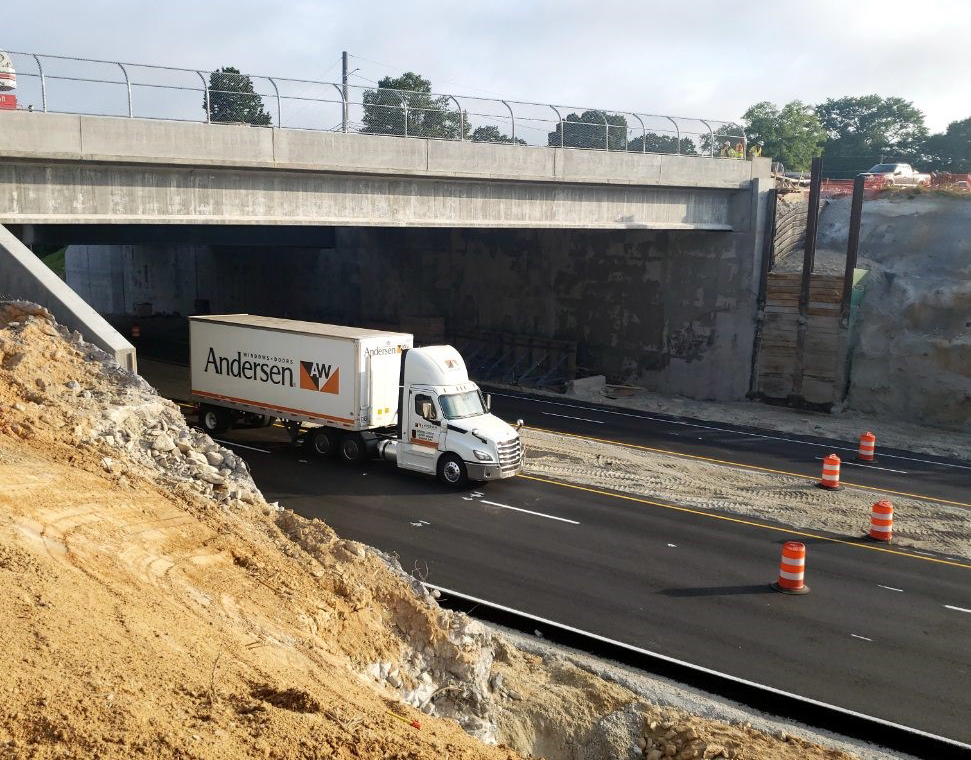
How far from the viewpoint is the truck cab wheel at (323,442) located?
23000 millimetres

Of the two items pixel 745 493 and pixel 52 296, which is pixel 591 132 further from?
pixel 52 296

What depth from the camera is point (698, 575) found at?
15977 mm

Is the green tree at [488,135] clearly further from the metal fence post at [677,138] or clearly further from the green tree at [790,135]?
the green tree at [790,135]

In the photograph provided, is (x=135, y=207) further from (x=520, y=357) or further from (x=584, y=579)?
(x=520, y=357)

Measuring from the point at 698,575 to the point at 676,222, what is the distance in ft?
65.3

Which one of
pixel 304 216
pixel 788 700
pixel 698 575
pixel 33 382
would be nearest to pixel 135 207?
pixel 304 216

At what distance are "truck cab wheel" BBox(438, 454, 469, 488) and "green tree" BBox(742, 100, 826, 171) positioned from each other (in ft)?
172

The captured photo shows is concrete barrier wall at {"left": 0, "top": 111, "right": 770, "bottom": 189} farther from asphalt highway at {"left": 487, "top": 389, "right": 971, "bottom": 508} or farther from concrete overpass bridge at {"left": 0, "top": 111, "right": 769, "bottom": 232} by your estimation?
asphalt highway at {"left": 487, "top": 389, "right": 971, "bottom": 508}

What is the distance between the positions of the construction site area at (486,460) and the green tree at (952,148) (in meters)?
34.6

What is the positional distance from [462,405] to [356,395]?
2651 mm

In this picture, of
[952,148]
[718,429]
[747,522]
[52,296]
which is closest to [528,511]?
[747,522]

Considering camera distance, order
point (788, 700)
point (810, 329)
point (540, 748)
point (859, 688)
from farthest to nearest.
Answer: point (810, 329) → point (859, 688) → point (788, 700) → point (540, 748)

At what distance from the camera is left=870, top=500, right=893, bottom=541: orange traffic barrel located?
18.3 metres

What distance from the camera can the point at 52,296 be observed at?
17.8 meters
